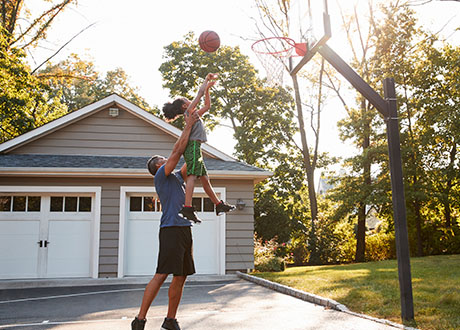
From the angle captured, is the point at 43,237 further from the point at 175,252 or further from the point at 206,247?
the point at 175,252

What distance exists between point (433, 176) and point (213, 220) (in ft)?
34.7

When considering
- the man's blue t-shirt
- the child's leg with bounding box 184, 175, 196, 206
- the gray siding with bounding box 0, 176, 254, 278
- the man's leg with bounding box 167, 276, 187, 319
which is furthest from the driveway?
the gray siding with bounding box 0, 176, 254, 278

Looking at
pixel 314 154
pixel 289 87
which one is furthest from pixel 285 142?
pixel 289 87

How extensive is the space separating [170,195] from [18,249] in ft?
28.4

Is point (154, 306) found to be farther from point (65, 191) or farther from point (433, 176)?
point (433, 176)

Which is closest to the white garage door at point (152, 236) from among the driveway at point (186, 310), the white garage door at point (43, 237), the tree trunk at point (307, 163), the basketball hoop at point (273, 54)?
the white garage door at point (43, 237)

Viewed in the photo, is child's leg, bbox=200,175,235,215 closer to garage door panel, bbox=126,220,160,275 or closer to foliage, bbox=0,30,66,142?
garage door panel, bbox=126,220,160,275

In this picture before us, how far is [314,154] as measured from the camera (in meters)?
21.3

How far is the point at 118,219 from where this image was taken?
37.6 ft

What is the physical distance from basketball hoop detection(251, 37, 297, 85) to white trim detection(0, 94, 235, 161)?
5.27m

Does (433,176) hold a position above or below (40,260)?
above

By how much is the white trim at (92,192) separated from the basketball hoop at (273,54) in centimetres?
611

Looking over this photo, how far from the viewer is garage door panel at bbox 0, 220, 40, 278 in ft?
36.5

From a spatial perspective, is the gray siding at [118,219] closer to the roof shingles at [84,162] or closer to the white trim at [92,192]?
the white trim at [92,192]
